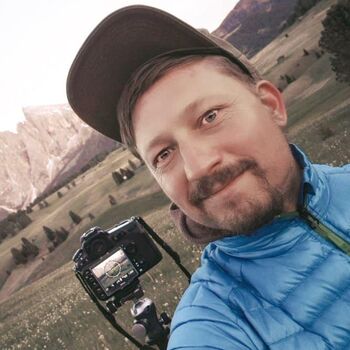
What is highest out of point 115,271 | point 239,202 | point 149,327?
point 239,202

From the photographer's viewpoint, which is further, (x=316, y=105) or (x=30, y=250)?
(x=30, y=250)

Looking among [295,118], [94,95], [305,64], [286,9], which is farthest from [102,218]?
[286,9]

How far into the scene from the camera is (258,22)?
531ft

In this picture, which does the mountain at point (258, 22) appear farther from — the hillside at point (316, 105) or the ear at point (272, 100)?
the ear at point (272, 100)

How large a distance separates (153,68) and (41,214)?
76.7 m

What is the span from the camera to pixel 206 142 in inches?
84.1

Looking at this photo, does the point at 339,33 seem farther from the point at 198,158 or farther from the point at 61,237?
the point at 61,237

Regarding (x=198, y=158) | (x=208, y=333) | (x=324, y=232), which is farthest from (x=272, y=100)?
(x=208, y=333)

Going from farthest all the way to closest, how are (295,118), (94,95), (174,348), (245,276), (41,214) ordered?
(41,214) < (295,118) < (94,95) < (245,276) < (174,348)

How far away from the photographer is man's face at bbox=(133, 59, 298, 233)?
2076mm

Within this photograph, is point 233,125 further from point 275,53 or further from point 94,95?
point 275,53

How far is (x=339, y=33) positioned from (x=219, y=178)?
2131cm

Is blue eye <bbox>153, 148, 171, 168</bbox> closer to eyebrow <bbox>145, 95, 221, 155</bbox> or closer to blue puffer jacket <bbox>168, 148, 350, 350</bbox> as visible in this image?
eyebrow <bbox>145, 95, 221, 155</bbox>

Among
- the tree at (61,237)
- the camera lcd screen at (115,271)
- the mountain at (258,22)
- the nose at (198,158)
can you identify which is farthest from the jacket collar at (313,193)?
the mountain at (258,22)
